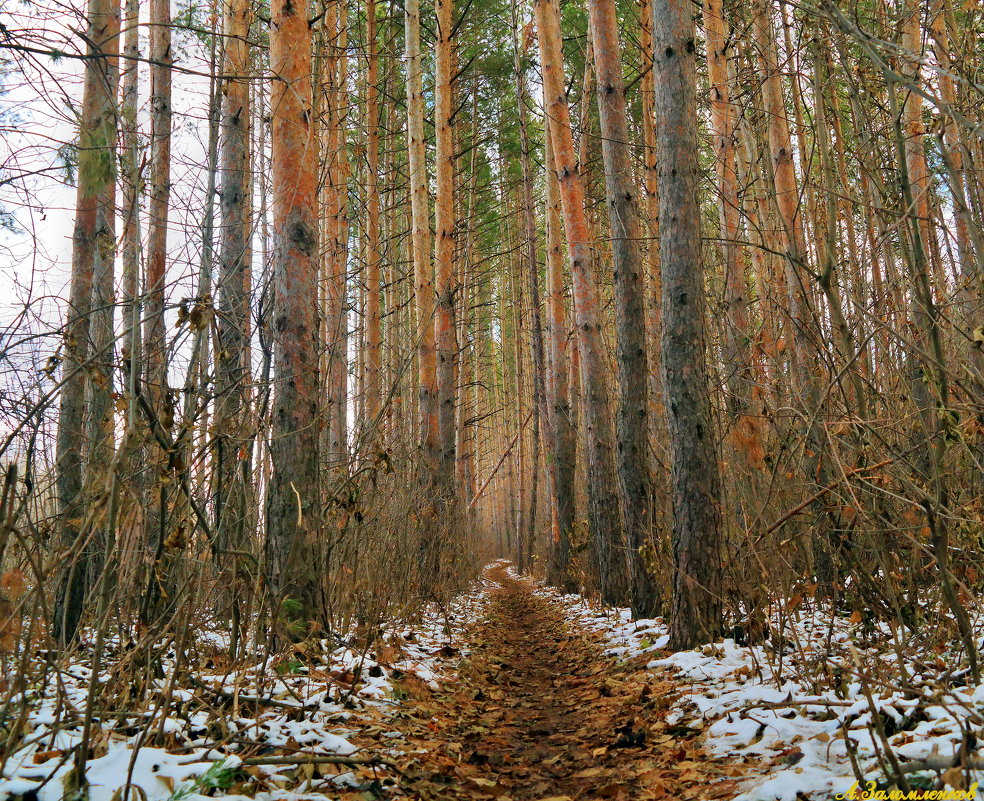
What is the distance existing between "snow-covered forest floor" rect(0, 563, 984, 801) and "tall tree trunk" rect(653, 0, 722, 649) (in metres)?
0.36

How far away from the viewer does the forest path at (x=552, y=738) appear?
2.50 metres

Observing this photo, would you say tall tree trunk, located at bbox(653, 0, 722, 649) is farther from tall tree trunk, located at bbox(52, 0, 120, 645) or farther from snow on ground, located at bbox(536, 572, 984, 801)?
tall tree trunk, located at bbox(52, 0, 120, 645)

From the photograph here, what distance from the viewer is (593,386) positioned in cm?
734

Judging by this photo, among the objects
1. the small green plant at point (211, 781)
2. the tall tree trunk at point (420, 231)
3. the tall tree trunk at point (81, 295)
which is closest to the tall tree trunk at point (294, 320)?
the tall tree trunk at point (81, 295)

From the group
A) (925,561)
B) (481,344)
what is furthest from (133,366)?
(481,344)

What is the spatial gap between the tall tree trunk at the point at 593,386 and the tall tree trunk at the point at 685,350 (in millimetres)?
2439

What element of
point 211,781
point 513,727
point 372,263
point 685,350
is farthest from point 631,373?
point 372,263

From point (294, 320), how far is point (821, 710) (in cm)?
334

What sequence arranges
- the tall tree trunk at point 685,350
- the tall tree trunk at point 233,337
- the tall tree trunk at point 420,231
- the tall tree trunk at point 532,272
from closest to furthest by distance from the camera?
the tall tree trunk at point 233,337 → the tall tree trunk at point 685,350 → the tall tree trunk at point 420,231 → the tall tree trunk at point 532,272

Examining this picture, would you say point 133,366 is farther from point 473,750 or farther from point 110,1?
point 110,1

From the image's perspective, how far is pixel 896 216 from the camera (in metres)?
2.59

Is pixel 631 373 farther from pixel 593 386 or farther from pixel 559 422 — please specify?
pixel 559 422

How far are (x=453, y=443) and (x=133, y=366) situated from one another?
775cm
